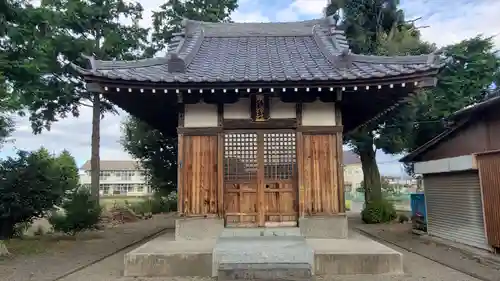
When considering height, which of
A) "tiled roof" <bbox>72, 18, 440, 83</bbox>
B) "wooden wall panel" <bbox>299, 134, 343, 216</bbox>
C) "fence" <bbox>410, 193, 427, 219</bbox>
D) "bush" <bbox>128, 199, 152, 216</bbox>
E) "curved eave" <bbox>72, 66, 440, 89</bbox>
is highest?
"tiled roof" <bbox>72, 18, 440, 83</bbox>

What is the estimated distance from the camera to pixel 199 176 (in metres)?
8.01

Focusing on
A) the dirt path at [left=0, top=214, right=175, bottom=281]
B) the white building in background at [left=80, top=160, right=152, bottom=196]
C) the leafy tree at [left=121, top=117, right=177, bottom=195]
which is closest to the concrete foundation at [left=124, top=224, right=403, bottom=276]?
the dirt path at [left=0, top=214, right=175, bottom=281]

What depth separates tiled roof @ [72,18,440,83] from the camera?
7.25 m

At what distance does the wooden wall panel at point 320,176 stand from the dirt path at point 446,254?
2.51m

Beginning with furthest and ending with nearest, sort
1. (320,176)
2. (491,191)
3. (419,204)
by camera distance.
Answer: (419,204) → (491,191) → (320,176)

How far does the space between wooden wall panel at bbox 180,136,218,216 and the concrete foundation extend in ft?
3.54

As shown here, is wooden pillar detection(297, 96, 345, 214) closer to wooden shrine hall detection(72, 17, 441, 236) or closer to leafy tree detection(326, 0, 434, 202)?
wooden shrine hall detection(72, 17, 441, 236)

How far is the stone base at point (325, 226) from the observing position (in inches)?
304

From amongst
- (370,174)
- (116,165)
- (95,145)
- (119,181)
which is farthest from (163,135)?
(116,165)

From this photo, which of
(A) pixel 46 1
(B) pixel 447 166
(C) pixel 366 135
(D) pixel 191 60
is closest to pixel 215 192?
(D) pixel 191 60

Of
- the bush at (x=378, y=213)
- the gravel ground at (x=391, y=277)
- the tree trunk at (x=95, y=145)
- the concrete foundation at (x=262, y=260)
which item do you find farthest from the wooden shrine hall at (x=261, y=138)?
the tree trunk at (x=95, y=145)

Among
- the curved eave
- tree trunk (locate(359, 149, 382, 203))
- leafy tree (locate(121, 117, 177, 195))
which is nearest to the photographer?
the curved eave

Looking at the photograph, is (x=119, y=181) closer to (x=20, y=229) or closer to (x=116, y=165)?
(x=116, y=165)

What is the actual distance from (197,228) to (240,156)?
170 cm
